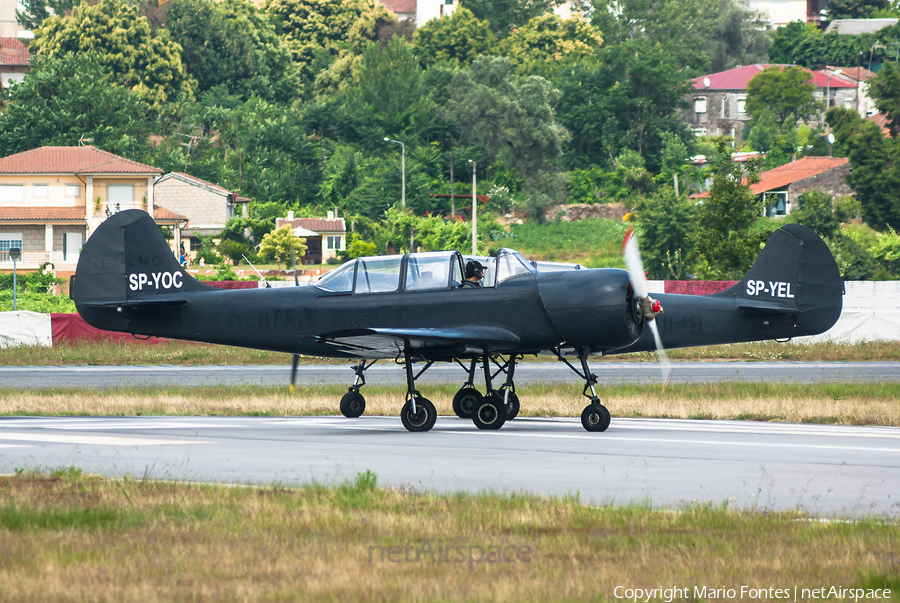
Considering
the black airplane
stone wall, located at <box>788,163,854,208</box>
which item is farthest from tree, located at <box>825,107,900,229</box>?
the black airplane

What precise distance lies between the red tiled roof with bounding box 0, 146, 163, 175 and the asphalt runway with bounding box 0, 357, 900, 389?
38.2 m

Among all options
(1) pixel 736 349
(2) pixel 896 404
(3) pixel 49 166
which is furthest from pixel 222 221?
(2) pixel 896 404

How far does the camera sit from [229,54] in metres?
115

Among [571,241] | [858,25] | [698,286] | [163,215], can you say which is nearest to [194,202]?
[163,215]

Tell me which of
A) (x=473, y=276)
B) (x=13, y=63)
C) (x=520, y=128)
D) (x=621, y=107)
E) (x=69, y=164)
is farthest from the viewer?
(x=13, y=63)

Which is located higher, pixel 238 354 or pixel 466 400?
pixel 466 400

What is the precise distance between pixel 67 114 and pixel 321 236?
27.2 m

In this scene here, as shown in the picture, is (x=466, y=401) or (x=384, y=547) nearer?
(x=384, y=547)

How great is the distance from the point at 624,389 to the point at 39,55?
9678cm

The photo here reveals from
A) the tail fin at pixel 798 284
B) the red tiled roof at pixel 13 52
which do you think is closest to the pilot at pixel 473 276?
the tail fin at pixel 798 284

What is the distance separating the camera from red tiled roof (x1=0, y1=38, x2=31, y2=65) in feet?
401

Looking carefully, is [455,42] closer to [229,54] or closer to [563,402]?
[229,54]

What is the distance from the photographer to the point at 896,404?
1925cm

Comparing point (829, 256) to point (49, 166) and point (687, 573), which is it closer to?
point (687, 573)
